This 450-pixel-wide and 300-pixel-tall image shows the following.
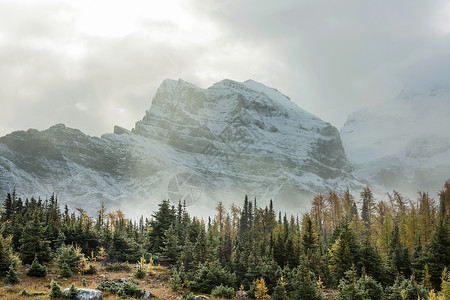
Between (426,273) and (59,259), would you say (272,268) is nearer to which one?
(426,273)

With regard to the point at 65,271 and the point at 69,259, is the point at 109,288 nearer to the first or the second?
the point at 65,271

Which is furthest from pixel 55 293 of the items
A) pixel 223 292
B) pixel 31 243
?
pixel 31 243

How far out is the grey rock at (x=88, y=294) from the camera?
26964mm

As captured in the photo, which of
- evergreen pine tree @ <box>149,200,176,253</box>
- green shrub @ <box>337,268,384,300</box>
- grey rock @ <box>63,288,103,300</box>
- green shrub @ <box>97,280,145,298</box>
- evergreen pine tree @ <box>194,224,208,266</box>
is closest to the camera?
grey rock @ <box>63,288,103,300</box>

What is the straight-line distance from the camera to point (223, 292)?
3359 centimetres

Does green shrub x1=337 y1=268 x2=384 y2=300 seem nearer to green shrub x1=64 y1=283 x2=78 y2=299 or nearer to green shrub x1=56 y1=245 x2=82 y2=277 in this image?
green shrub x1=64 y1=283 x2=78 y2=299

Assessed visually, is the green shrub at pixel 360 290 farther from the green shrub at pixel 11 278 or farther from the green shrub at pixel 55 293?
the green shrub at pixel 11 278

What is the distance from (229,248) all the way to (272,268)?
35.3ft

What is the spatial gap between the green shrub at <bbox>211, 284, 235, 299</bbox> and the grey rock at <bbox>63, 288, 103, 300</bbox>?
34.4 ft

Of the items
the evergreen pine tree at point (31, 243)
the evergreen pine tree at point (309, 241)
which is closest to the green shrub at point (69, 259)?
the evergreen pine tree at point (31, 243)

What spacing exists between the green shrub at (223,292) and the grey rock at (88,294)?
34.4ft

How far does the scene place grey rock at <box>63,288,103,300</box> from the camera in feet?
88.5

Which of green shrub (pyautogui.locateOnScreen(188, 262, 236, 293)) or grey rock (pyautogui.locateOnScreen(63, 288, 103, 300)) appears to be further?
green shrub (pyautogui.locateOnScreen(188, 262, 236, 293))

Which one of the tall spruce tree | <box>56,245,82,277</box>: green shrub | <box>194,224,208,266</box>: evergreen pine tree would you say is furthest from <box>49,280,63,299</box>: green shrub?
the tall spruce tree
